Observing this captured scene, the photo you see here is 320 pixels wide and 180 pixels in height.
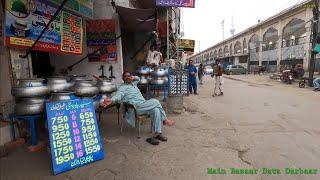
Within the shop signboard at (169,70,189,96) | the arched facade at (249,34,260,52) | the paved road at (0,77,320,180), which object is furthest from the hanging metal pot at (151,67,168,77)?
the arched facade at (249,34,260,52)

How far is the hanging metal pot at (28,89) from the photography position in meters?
4.60

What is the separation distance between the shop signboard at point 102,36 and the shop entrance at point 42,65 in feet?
3.97

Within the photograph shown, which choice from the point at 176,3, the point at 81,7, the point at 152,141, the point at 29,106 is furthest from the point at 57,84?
the point at 176,3

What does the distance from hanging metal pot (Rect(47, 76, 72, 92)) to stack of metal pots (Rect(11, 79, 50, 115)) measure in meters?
0.39

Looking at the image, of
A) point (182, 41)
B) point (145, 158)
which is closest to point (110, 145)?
point (145, 158)

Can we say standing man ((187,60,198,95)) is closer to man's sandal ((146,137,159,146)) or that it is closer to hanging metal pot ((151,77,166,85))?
hanging metal pot ((151,77,166,85))

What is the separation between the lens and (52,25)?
19.7 ft

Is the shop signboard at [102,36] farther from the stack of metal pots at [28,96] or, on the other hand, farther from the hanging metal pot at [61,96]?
the hanging metal pot at [61,96]

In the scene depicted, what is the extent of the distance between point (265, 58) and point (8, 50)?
37.6 m

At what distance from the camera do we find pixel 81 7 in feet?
23.9

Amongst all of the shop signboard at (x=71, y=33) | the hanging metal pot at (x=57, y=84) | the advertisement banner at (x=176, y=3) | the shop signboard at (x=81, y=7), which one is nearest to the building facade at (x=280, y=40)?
the advertisement banner at (x=176, y=3)

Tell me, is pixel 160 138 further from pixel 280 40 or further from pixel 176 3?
pixel 280 40

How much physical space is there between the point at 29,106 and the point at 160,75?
16.2ft

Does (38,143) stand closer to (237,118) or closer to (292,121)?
(237,118)
